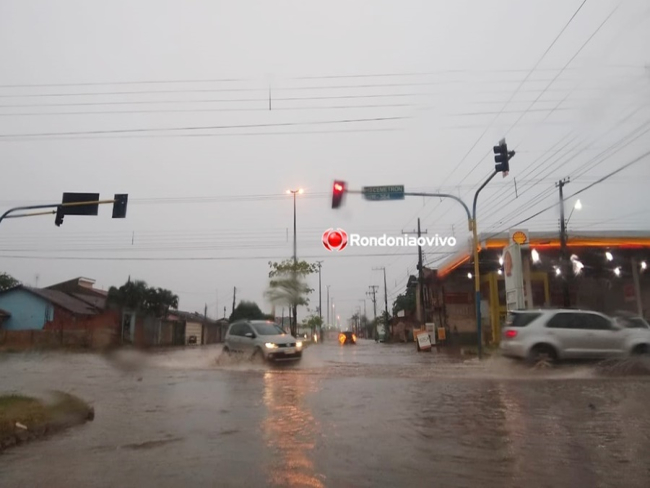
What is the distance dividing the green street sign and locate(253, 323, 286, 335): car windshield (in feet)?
19.1

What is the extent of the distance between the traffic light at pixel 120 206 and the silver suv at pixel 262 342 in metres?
5.40

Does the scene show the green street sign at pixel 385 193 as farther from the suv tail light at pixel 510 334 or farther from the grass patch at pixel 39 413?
the grass patch at pixel 39 413

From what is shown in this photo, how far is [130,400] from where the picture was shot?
1027 centimetres

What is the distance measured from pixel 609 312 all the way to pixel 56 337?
33.8 metres

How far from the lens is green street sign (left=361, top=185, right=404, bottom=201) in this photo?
53.6ft

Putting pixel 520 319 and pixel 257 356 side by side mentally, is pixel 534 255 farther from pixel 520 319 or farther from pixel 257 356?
pixel 257 356

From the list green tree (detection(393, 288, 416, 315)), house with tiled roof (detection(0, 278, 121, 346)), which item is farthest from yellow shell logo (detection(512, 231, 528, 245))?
green tree (detection(393, 288, 416, 315))

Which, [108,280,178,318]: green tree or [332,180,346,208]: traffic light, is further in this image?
[108,280,178,318]: green tree

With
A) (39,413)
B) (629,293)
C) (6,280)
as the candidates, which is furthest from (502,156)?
(6,280)

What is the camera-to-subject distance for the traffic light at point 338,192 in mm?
15312

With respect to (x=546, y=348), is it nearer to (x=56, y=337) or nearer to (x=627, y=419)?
(x=627, y=419)

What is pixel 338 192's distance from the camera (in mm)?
15336

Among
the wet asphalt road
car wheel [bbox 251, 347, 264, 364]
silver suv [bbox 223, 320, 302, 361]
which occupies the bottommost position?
the wet asphalt road

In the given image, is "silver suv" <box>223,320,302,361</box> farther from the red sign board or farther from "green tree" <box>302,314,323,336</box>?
"green tree" <box>302,314,323,336</box>
